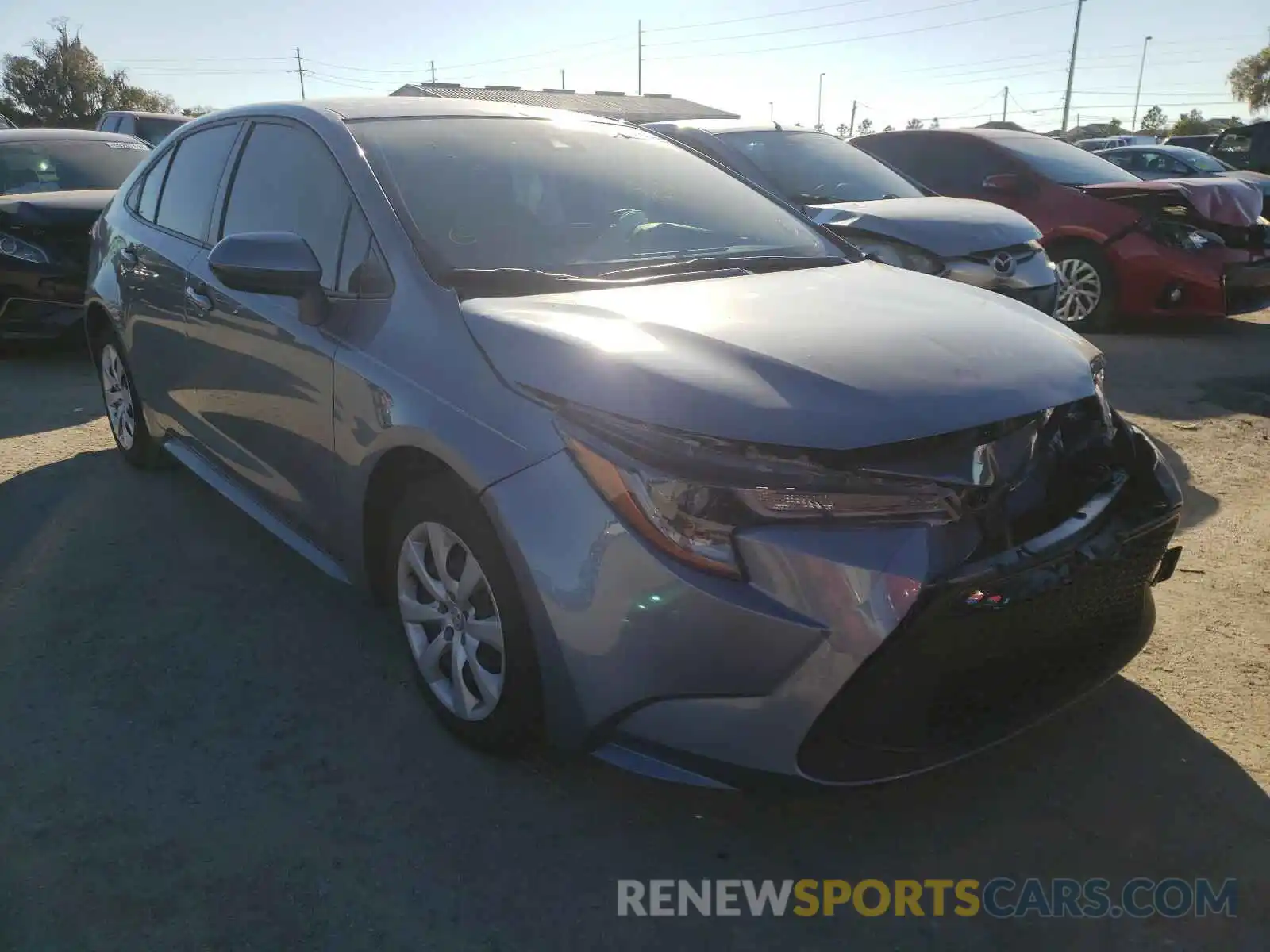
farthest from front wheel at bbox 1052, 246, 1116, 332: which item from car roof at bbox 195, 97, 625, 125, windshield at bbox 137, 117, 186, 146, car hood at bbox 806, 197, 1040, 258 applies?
windshield at bbox 137, 117, 186, 146

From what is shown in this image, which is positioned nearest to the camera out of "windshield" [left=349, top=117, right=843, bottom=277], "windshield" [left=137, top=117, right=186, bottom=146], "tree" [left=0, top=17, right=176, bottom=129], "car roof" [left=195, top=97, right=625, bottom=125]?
"windshield" [left=349, top=117, right=843, bottom=277]

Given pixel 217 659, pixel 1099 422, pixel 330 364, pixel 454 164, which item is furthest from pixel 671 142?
pixel 217 659

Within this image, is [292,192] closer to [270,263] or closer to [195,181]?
[270,263]

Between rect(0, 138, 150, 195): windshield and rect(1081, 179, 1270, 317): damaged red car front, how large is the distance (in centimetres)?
749

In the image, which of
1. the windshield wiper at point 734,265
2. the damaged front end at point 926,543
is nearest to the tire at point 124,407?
the windshield wiper at point 734,265

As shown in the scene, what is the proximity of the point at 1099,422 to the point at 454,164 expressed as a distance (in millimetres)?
1926

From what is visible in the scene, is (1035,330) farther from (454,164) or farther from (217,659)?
(217,659)

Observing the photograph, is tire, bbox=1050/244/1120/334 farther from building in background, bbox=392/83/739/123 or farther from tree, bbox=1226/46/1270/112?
tree, bbox=1226/46/1270/112

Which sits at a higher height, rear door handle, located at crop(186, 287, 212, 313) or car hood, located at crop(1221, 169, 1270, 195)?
car hood, located at crop(1221, 169, 1270, 195)

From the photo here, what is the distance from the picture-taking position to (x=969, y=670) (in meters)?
1.98

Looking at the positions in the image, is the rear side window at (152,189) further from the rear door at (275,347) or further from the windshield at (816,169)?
the windshield at (816,169)

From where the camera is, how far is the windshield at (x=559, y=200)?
9.05 ft

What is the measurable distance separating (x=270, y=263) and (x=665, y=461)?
53.4 inches

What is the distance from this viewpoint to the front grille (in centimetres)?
188
